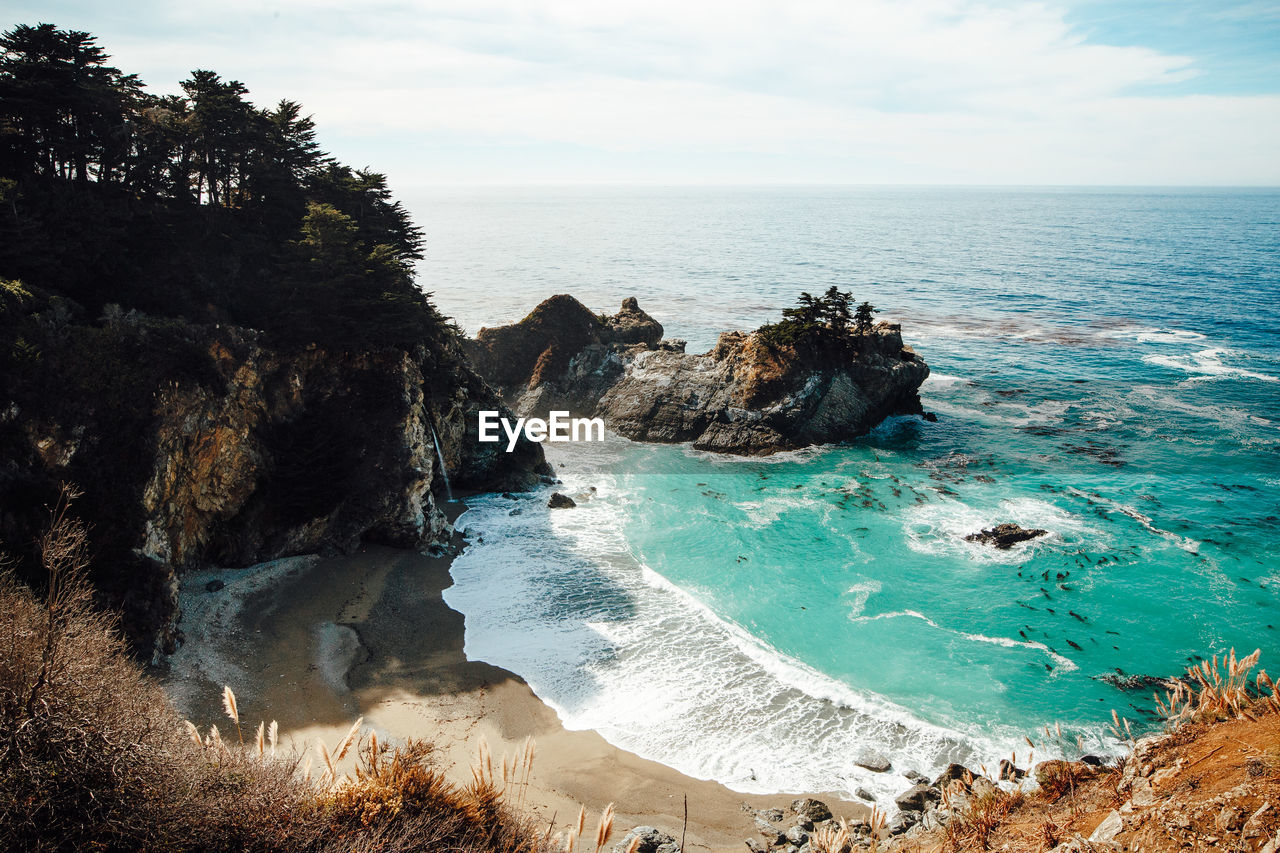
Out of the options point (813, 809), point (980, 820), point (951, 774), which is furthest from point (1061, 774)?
point (951, 774)

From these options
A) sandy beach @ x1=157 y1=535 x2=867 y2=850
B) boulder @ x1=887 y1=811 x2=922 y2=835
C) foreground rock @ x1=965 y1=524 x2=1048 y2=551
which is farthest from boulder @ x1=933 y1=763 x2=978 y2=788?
foreground rock @ x1=965 y1=524 x2=1048 y2=551

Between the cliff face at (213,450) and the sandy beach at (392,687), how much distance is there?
161 centimetres

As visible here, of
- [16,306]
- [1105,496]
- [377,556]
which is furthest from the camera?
[1105,496]

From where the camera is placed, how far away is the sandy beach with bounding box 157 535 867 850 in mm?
16469

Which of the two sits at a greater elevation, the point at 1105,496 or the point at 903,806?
the point at 1105,496

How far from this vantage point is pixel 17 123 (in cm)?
2492

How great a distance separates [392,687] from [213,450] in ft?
35.7

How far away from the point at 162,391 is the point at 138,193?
11935mm

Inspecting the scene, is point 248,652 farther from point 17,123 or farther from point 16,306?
point 17,123

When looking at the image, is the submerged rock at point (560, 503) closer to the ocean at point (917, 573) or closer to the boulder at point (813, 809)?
the ocean at point (917, 573)

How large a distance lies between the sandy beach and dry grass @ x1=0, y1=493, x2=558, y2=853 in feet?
13.8

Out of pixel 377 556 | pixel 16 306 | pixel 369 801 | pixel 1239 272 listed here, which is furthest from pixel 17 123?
pixel 1239 272

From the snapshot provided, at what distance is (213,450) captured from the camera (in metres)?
23.3

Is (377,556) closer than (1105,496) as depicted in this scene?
Yes
